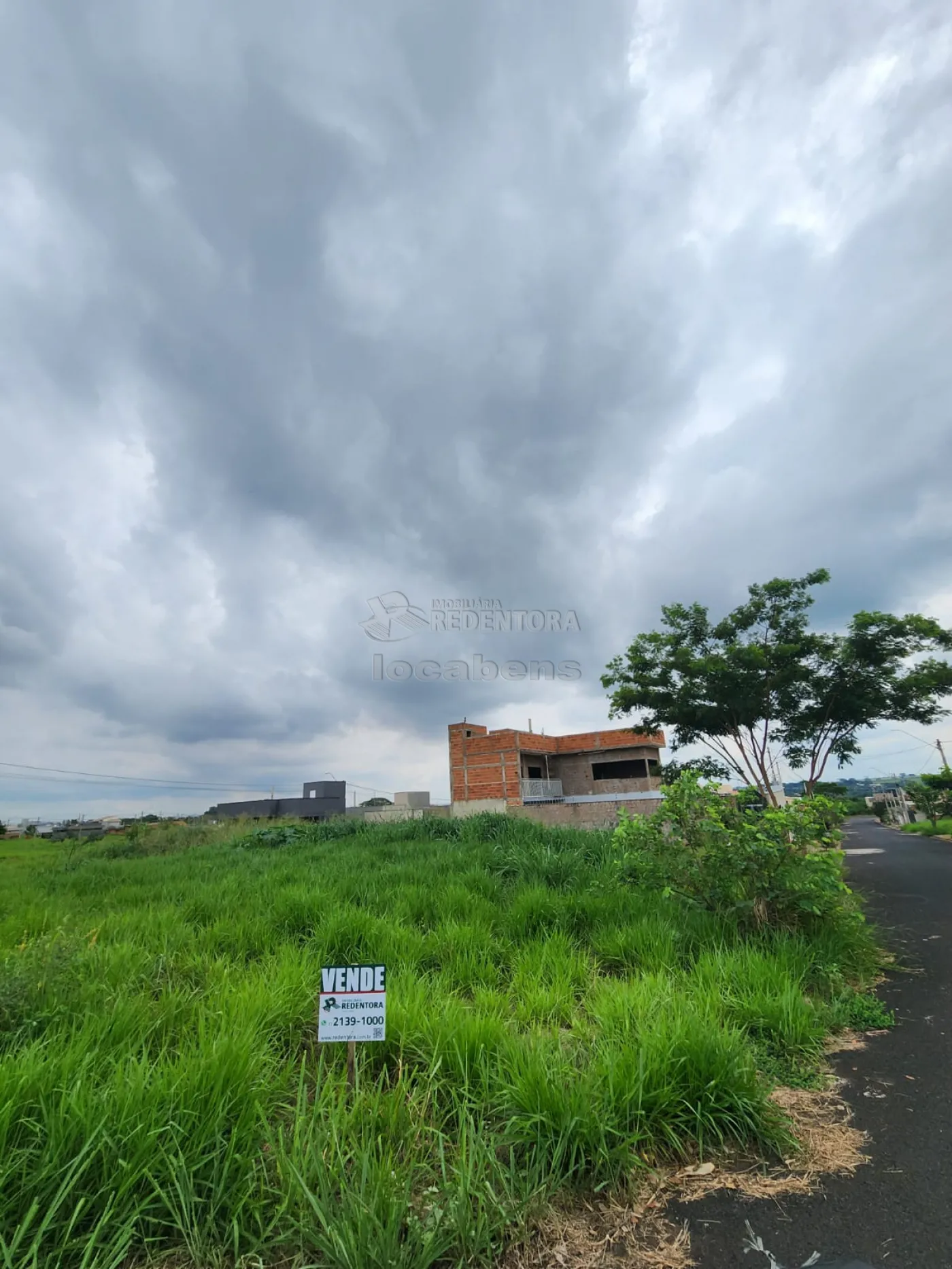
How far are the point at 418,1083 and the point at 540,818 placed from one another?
16.7 meters

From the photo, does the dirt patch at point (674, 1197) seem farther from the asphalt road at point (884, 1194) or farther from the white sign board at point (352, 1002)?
the white sign board at point (352, 1002)

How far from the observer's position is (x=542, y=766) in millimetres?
28188

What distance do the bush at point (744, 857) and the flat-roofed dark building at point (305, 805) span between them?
26.4 m

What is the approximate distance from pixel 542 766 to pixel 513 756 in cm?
300

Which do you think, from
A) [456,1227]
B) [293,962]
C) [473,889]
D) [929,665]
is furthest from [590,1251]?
[929,665]

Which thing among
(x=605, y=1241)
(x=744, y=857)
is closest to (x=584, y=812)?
(x=744, y=857)

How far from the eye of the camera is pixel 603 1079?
2.30 m

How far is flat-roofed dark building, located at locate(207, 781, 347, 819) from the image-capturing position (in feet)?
99.8

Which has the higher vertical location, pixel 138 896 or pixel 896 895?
pixel 138 896

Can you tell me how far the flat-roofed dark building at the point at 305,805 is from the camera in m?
30.4

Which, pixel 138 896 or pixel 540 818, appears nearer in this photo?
pixel 138 896

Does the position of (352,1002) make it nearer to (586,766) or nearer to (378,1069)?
(378,1069)

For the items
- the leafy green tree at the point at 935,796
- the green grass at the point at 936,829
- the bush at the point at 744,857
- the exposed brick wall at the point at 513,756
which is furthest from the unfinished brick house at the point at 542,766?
the bush at the point at 744,857

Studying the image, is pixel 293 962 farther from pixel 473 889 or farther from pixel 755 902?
pixel 755 902
